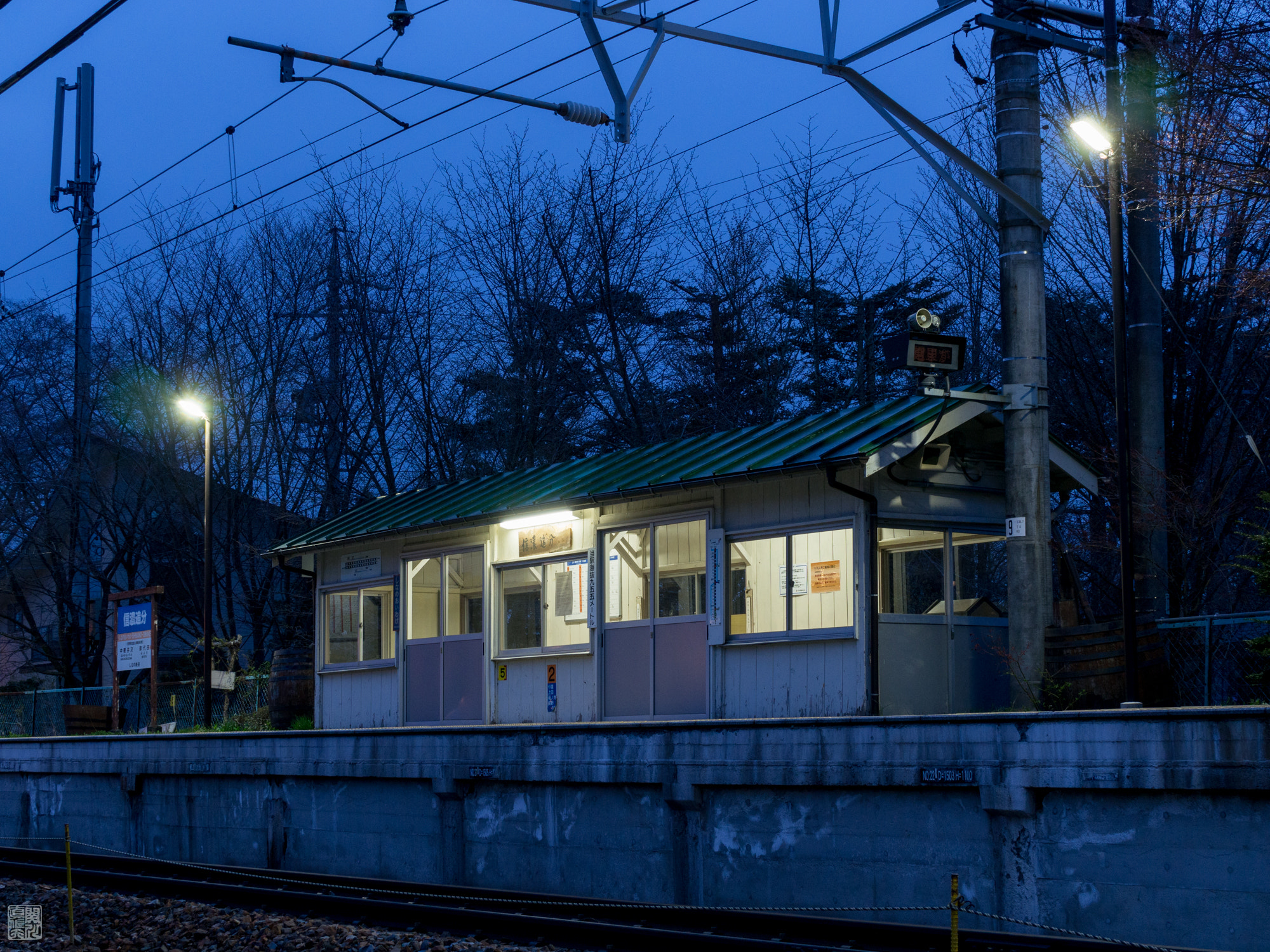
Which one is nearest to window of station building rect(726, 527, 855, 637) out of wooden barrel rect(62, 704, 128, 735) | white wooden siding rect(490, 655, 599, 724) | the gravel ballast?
white wooden siding rect(490, 655, 599, 724)

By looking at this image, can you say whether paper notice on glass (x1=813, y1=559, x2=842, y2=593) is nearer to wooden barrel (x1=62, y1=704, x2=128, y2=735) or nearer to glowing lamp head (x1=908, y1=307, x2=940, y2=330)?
glowing lamp head (x1=908, y1=307, x2=940, y2=330)

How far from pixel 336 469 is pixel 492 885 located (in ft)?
68.2

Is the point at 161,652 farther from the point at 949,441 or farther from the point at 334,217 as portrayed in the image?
the point at 949,441

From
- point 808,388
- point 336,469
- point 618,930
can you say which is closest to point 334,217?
point 336,469

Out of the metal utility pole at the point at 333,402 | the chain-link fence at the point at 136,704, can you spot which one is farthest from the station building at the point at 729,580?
the metal utility pole at the point at 333,402

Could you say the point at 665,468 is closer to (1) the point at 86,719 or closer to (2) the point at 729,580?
(2) the point at 729,580

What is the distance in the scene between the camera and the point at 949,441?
15844 millimetres

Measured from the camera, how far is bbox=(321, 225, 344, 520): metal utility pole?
34.7 m

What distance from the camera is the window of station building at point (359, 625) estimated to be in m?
20.9

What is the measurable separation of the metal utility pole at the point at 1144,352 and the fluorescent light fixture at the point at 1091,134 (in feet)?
11.1

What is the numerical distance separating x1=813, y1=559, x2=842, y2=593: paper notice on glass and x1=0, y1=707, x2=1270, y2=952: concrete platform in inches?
97.5

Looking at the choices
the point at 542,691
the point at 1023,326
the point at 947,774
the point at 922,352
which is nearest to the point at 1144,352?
the point at 1023,326

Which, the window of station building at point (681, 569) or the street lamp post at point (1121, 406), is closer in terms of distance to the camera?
the street lamp post at point (1121, 406)

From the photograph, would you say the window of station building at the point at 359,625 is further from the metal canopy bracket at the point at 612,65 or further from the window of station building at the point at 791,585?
the metal canopy bracket at the point at 612,65
